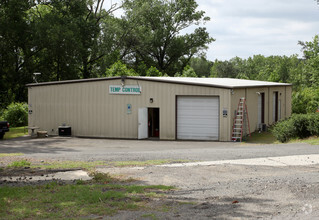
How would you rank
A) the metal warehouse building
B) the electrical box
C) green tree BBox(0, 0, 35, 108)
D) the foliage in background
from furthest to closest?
green tree BBox(0, 0, 35, 108) < the electrical box < the metal warehouse building < the foliage in background

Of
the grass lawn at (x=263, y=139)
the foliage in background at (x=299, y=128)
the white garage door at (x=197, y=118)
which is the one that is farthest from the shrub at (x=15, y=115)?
the foliage in background at (x=299, y=128)

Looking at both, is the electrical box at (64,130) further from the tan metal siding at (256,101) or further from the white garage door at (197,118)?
the tan metal siding at (256,101)

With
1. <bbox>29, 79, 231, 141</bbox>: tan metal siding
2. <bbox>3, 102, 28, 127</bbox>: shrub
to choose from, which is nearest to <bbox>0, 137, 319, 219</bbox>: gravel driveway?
<bbox>29, 79, 231, 141</bbox>: tan metal siding

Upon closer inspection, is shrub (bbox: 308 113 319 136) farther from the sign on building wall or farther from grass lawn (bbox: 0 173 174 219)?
grass lawn (bbox: 0 173 174 219)

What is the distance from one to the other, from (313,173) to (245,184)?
2424 millimetres

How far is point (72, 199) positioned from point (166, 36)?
54473 mm

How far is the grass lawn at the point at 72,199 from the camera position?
761 cm

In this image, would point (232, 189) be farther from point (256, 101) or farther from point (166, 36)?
point (166, 36)

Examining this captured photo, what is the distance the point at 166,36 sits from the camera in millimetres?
61500

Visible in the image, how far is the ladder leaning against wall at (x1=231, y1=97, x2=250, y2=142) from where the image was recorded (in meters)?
24.0

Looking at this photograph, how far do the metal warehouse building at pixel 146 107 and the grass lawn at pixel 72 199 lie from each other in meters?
15.0

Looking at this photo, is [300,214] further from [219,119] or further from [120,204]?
[219,119]

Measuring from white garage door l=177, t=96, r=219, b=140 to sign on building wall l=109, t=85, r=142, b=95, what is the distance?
2.71 metres

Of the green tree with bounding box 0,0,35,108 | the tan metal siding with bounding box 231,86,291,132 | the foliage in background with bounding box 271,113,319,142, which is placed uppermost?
the green tree with bounding box 0,0,35,108
